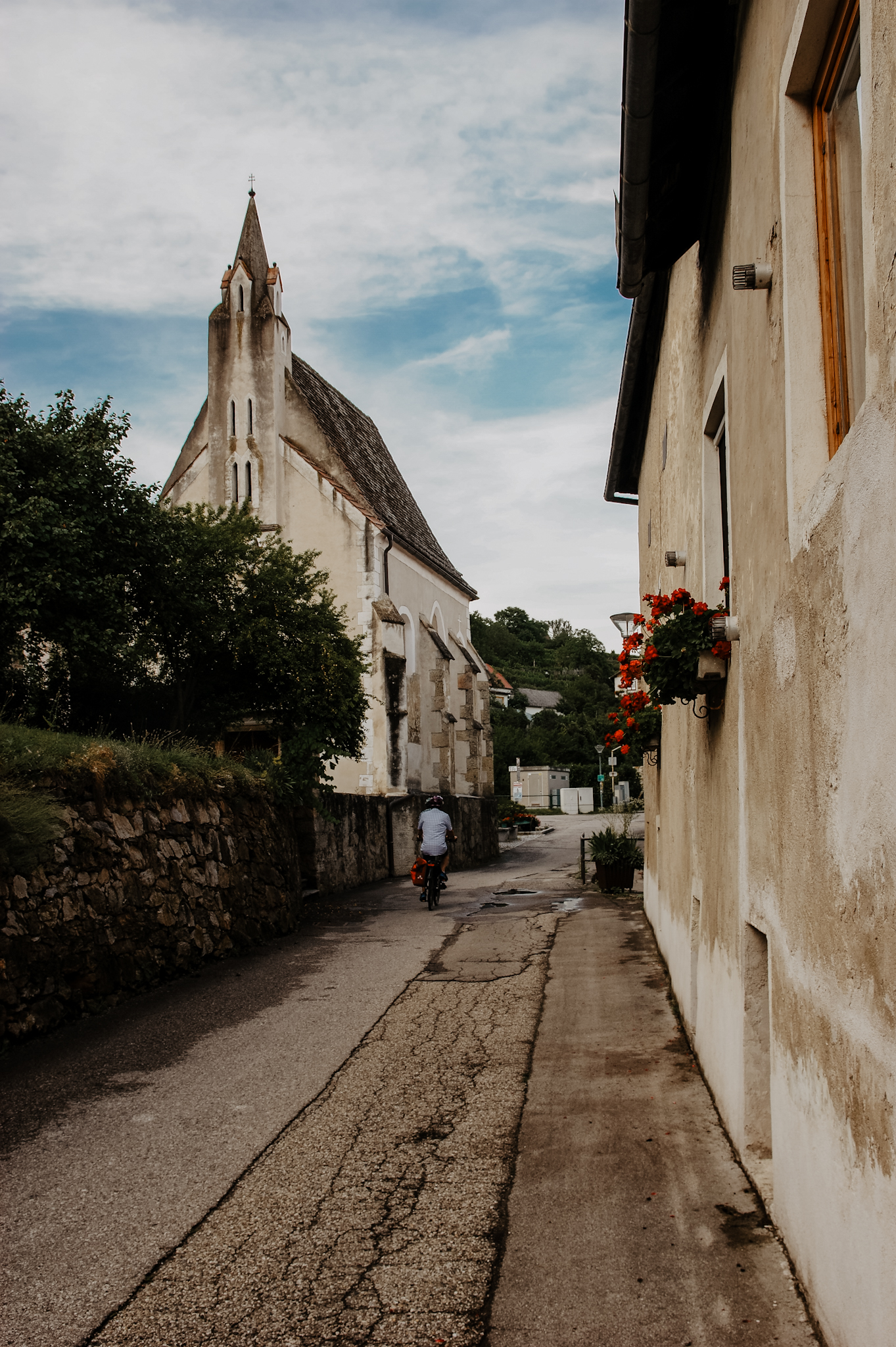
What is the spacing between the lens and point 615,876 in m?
18.3

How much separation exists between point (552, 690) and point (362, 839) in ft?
328

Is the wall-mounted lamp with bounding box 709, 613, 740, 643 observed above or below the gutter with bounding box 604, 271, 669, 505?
below

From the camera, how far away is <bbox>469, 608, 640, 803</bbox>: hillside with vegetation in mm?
69438

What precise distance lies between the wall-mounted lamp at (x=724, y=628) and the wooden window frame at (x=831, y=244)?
165 centimetres

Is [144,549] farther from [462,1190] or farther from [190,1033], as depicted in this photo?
[462,1190]

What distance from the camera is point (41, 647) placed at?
14.6m

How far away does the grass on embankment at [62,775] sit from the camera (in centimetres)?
784

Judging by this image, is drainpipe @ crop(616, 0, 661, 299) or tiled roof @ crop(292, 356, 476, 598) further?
tiled roof @ crop(292, 356, 476, 598)

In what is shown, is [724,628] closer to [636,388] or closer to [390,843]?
[636,388]

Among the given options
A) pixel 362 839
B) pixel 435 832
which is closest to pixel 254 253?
pixel 362 839

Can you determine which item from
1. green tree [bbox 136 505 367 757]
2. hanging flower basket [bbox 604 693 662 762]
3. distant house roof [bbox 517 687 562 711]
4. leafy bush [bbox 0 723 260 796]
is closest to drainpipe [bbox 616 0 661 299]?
hanging flower basket [bbox 604 693 662 762]

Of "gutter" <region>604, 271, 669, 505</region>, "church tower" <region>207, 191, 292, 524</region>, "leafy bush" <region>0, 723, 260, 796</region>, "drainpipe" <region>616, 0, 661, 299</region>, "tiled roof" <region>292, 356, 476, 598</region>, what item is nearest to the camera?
"drainpipe" <region>616, 0, 661, 299</region>

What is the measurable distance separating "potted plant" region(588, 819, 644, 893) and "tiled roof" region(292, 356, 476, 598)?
12108 millimetres

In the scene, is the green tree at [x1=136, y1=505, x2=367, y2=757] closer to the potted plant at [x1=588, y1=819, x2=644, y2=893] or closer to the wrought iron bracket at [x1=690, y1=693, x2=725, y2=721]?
the potted plant at [x1=588, y1=819, x2=644, y2=893]
